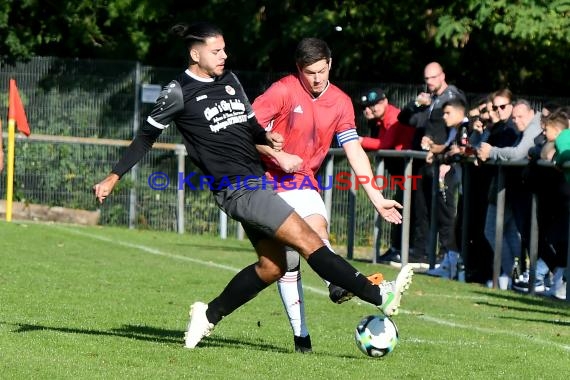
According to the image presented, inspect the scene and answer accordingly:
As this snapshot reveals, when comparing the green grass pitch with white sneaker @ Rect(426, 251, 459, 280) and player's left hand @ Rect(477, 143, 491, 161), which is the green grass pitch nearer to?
white sneaker @ Rect(426, 251, 459, 280)

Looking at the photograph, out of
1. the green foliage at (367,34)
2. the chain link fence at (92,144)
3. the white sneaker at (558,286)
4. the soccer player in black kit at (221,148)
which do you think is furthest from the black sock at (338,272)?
the chain link fence at (92,144)

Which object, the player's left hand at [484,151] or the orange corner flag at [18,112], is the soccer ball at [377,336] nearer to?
the player's left hand at [484,151]

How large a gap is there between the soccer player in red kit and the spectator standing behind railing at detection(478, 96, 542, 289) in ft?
18.3

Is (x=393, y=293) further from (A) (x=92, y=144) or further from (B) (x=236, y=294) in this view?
(A) (x=92, y=144)

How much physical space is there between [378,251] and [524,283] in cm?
311

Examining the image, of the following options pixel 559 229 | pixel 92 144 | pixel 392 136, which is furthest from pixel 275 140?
pixel 92 144

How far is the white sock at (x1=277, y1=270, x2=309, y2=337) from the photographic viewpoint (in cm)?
885

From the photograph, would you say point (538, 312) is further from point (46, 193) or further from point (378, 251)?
point (46, 193)

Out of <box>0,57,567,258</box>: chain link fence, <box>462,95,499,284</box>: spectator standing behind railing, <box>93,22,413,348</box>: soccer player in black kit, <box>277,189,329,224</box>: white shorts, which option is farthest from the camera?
<box>0,57,567,258</box>: chain link fence

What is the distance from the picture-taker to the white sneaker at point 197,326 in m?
8.66

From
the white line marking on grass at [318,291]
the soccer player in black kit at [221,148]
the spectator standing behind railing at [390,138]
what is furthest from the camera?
the spectator standing behind railing at [390,138]

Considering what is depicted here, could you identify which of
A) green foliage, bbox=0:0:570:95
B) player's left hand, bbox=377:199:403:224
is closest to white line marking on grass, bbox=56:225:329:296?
player's left hand, bbox=377:199:403:224

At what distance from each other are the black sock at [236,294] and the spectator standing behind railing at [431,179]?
731 centimetres

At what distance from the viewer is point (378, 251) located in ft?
58.6
